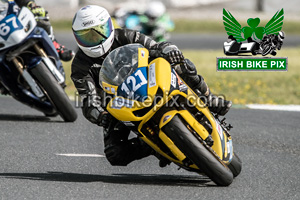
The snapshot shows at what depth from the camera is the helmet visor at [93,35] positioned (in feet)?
19.4

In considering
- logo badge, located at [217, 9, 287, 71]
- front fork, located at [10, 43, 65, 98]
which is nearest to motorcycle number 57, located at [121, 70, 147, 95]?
front fork, located at [10, 43, 65, 98]

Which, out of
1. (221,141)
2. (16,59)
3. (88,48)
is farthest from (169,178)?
(16,59)

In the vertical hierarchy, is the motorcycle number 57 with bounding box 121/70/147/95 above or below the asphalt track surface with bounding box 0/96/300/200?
above

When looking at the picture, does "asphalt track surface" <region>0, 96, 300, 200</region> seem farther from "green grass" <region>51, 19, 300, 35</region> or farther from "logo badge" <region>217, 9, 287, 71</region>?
"green grass" <region>51, 19, 300, 35</region>

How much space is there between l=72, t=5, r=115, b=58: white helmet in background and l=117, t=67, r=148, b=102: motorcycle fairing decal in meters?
0.81

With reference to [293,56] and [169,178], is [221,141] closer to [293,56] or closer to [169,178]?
[169,178]

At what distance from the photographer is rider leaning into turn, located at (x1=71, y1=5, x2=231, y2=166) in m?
5.81

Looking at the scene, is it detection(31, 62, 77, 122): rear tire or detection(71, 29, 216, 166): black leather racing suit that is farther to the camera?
detection(31, 62, 77, 122): rear tire

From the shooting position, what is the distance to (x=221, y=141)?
18.5ft

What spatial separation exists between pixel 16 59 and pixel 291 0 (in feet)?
138

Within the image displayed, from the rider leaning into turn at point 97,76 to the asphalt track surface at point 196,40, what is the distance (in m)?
17.5

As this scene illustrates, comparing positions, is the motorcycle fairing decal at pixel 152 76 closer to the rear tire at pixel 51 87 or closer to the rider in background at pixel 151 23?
the rear tire at pixel 51 87

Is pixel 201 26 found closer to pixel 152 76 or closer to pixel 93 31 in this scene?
pixel 93 31

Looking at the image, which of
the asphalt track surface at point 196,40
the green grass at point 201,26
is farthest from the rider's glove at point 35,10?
the green grass at point 201,26
